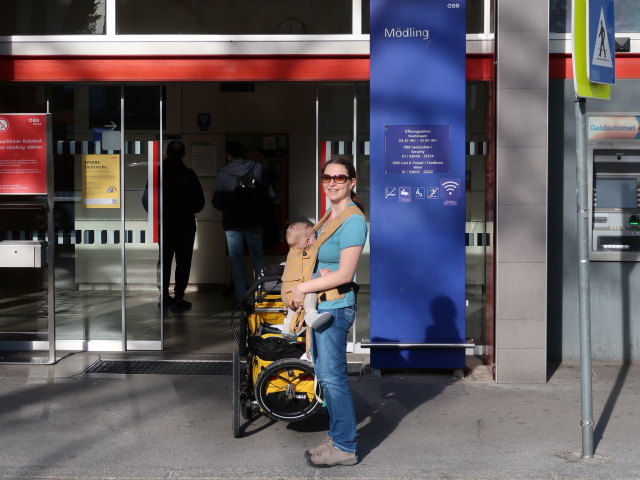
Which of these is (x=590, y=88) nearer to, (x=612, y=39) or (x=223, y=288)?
(x=612, y=39)

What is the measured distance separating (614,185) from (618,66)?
3.21 ft

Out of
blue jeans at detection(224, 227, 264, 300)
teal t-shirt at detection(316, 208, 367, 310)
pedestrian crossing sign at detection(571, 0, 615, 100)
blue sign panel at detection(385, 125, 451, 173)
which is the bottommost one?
blue jeans at detection(224, 227, 264, 300)

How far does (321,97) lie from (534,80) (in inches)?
75.9

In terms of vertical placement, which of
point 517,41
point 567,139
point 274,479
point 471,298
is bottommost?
point 274,479

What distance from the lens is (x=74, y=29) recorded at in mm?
8539

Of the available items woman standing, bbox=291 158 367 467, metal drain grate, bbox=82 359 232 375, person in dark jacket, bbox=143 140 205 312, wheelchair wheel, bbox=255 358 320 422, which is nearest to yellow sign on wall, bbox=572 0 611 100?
woman standing, bbox=291 158 367 467

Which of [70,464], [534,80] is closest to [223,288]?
[534,80]

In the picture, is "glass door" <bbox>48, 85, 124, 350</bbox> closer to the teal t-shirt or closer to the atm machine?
the teal t-shirt

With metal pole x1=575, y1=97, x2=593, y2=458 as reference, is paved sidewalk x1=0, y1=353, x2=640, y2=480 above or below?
below

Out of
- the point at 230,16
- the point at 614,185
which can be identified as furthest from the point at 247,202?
the point at 614,185

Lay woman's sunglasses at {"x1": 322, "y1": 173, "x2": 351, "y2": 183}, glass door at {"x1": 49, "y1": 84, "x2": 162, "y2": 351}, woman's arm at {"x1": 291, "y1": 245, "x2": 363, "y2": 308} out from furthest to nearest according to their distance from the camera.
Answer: glass door at {"x1": 49, "y1": 84, "x2": 162, "y2": 351} < woman's sunglasses at {"x1": 322, "y1": 173, "x2": 351, "y2": 183} < woman's arm at {"x1": 291, "y1": 245, "x2": 363, "y2": 308}

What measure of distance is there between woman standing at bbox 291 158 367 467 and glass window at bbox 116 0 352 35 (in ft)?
10.5

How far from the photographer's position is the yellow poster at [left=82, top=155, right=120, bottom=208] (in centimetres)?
877

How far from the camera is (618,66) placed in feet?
26.8
